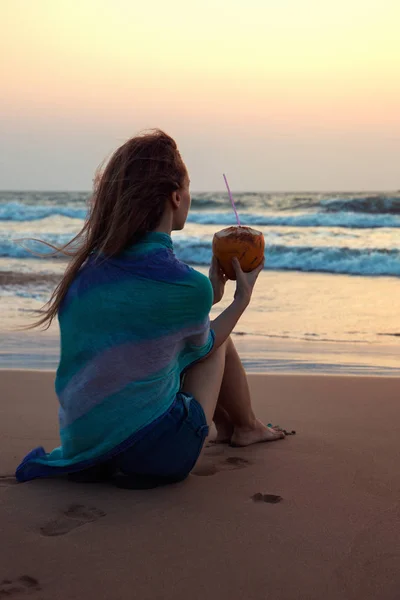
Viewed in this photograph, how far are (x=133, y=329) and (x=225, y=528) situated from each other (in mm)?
700

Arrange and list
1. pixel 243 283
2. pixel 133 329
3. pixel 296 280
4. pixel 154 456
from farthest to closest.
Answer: pixel 296 280 → pixel 243 283 → pixel 154 456 → pixel 133 329

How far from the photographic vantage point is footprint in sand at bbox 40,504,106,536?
2473mm

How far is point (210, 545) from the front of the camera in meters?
2.38

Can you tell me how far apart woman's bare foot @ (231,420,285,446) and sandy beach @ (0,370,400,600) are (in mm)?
43

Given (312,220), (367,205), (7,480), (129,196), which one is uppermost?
(129,196)

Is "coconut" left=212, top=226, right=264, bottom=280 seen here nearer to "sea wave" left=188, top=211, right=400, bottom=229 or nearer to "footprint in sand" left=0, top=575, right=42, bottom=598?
"footprint in sand" left=0, top=575, right=42, bottom=598

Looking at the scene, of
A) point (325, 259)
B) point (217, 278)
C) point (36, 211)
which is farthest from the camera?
point (36, 211)

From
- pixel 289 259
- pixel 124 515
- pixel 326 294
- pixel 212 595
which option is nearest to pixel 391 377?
pixel 124 515

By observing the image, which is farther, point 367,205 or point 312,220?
point 367,205

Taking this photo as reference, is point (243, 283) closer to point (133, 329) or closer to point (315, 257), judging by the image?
point (133, 329)

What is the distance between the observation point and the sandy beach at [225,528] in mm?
2137

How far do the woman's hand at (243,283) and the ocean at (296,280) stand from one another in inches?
28.4

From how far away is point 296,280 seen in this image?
10648 millimetres

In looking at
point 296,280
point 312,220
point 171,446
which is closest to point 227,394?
point 171,446
